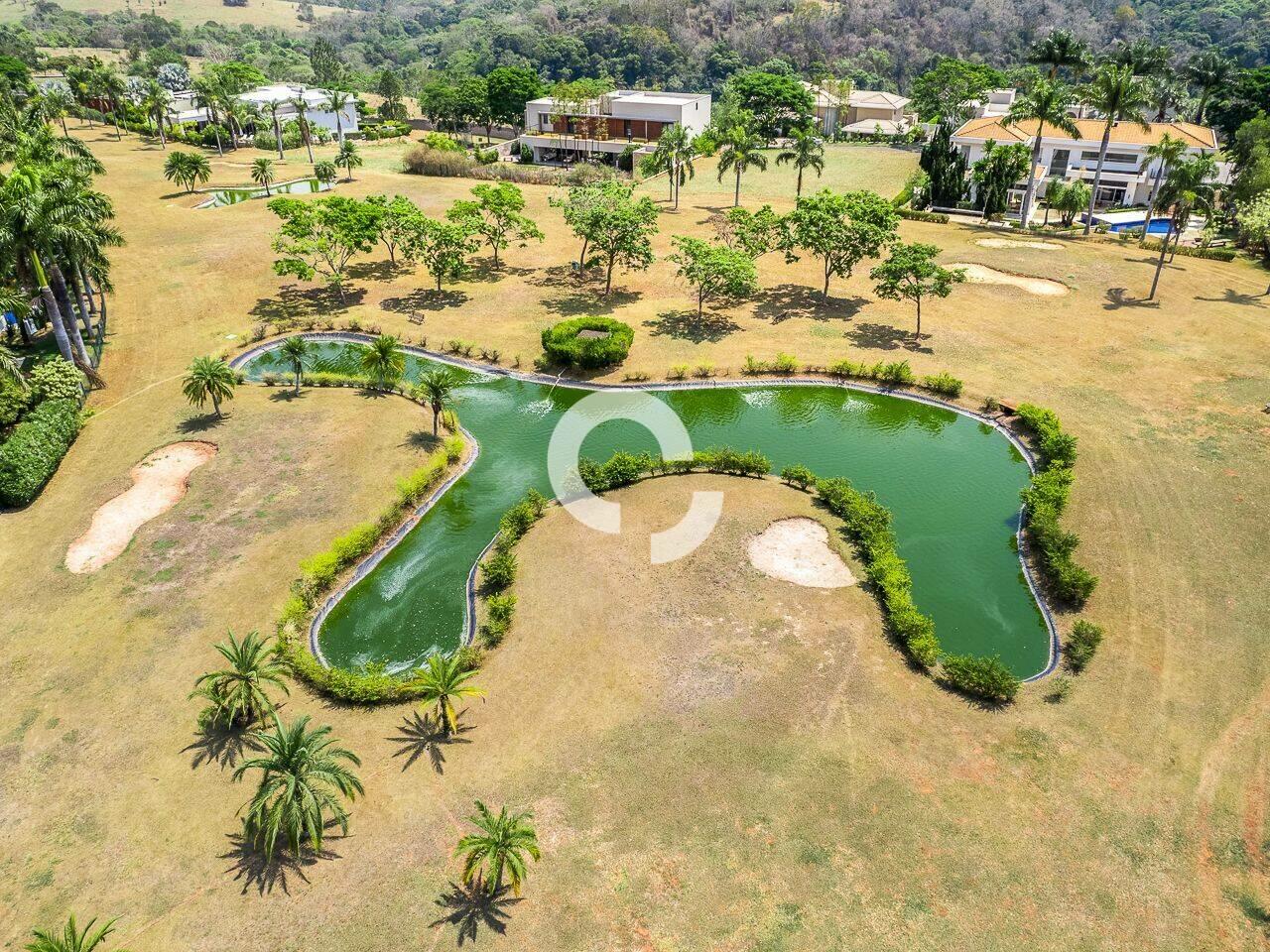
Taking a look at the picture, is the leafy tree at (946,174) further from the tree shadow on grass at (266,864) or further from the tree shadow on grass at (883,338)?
the tree shadow on grass at (266,864)

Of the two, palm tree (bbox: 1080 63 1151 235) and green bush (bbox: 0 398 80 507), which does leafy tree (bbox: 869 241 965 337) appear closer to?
palm tree (bbox: 1080 63 1151 235)

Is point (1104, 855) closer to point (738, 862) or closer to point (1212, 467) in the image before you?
point (738, 862)

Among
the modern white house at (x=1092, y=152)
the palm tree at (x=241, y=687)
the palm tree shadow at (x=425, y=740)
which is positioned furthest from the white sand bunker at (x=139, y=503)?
the modern white house at (x=1092, y=152)

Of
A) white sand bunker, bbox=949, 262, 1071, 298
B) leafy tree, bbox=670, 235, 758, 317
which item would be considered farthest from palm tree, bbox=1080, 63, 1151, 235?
leafy tree, bbox=670, 235, 758, 317

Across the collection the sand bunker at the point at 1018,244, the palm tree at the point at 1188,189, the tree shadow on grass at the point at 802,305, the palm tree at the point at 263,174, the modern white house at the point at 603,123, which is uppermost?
the modern white house at the point at 603,123

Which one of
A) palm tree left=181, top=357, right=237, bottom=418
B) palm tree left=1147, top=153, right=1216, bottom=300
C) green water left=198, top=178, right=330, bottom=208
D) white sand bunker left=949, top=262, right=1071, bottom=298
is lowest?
palm tree left=181, top=357, right=237, bottom=418

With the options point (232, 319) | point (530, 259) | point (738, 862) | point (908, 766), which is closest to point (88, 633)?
point (738, 862)

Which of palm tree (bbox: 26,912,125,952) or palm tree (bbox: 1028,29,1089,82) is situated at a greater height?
palm tree (bbox: 1028,29,1089,82)
